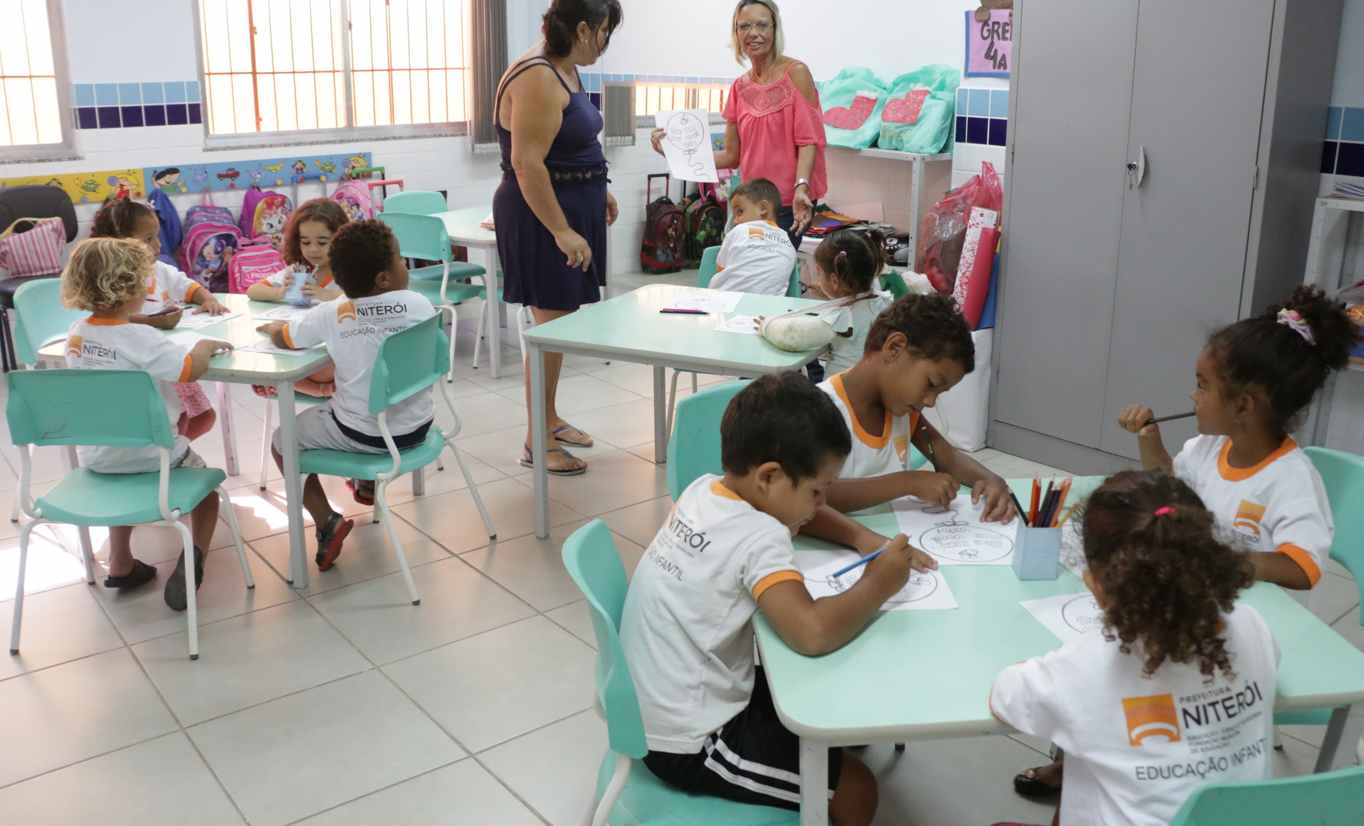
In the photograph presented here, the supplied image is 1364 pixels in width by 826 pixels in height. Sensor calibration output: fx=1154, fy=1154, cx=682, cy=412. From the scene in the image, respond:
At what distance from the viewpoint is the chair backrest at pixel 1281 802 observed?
48.7 inches

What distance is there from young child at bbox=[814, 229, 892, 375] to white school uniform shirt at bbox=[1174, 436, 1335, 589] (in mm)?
1321

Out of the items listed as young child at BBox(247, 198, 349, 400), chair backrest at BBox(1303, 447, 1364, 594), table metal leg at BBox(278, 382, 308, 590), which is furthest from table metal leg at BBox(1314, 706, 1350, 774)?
young child at BBox(247, 198, 349, 400)

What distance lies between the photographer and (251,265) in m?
6.18

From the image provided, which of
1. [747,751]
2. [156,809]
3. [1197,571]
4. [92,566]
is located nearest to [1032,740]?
[747,751]

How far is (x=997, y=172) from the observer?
4.89 m

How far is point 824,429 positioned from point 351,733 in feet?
5.05

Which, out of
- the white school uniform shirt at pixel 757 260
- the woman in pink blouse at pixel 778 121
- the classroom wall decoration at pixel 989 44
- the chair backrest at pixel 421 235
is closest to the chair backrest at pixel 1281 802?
the white school uniform shirt at pixel 757 260

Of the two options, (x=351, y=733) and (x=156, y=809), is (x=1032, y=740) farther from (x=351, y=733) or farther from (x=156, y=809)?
(x=156, y=809)

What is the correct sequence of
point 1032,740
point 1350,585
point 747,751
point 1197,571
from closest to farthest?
point 1197,571 → point 747,751 → point 1032,740 → point 1350,585

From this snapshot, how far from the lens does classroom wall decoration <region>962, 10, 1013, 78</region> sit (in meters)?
4.96

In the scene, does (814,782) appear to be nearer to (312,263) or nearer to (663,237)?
(312,263)

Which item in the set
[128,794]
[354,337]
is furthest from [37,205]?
[128,794]

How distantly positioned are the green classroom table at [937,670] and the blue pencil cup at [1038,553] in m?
0.03

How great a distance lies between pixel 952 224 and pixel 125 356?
310 cm
